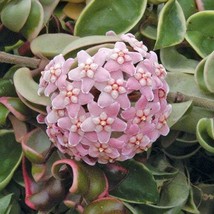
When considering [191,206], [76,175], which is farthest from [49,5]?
[191,206]

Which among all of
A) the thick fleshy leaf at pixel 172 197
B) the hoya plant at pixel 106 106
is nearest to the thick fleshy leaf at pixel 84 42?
the hoya plant at pixel 106 106

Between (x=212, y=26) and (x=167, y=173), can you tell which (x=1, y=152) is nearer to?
(x=167, y=173)

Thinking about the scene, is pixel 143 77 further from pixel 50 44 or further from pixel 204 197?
pixel 204 197

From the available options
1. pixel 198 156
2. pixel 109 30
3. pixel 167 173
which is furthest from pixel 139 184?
pixel 109 30

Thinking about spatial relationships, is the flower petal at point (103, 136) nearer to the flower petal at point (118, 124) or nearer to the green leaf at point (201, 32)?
the flower petal at point (118, 124)

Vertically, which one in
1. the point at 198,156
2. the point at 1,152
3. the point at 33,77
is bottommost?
the point at 198,156

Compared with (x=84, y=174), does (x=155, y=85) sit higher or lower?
higher
